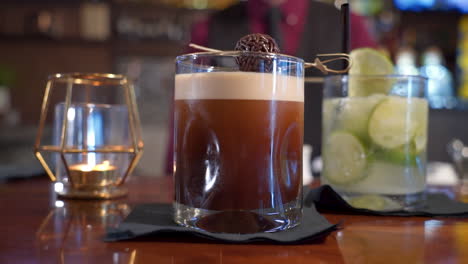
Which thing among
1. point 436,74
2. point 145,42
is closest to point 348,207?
point 436,74

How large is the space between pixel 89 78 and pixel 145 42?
12.2ft

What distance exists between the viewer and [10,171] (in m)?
1.03

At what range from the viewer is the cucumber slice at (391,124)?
0.66 m

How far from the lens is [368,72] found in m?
0.71

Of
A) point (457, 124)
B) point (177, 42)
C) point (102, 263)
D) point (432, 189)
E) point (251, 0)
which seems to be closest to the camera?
point (102, 263)

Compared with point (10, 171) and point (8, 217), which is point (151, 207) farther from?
point (10, 171)

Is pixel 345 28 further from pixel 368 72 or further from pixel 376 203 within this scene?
pixel 376 203

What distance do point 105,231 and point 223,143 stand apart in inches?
6.5

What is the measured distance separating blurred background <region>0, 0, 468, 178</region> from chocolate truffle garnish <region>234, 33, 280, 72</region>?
3.42m

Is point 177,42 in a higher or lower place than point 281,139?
higher

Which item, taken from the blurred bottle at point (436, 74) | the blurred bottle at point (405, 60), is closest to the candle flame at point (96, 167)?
the blurred bottle at point (405, 60)

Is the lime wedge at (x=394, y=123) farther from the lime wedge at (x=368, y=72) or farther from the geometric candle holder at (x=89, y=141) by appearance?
the geometric candle holder at (x=89, y=141)

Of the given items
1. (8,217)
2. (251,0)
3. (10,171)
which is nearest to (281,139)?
(8,217)

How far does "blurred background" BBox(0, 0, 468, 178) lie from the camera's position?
4016mm
